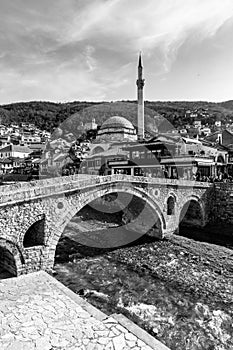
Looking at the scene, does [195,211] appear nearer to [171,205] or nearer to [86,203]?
[171,205]

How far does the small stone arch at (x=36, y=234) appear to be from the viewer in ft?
41.1

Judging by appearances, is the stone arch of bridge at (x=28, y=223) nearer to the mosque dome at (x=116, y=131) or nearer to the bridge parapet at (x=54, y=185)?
the bridge parapet at (x=54, y=185)

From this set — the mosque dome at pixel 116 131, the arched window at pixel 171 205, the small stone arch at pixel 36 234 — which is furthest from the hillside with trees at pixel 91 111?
the small stone arch at pixel 36 234

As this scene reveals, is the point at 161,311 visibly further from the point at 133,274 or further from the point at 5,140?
the point at 5,140

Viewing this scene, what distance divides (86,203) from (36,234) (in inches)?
126

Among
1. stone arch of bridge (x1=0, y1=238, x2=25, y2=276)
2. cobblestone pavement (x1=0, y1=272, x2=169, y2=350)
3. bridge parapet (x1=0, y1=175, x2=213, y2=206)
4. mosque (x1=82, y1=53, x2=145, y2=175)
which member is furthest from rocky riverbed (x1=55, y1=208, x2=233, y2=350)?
mosque (x1=82, y1=53, x2=145, y2=175)

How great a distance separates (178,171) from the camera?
30.7 meters

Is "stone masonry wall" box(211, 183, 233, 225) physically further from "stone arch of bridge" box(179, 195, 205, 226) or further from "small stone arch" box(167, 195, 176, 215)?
"small stone arch" box(167, 195, 176, 215)

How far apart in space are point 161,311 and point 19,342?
18.6 ft

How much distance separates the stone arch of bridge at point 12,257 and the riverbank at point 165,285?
Answer: 2.26 meters

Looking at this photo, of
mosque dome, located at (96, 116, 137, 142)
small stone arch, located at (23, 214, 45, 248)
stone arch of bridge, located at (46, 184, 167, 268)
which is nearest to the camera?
small stone arch, located at (23, 214, 45, 248)

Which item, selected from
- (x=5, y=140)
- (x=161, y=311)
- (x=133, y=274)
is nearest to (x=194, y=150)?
(x=133, y=274)

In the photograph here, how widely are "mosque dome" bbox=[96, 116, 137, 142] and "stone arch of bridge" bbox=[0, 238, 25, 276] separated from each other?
141 ft

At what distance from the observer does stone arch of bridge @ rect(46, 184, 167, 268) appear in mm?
12852
